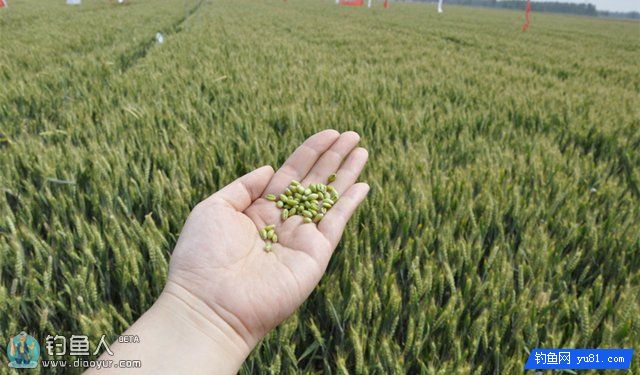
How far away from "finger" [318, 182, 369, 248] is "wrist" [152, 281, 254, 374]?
44cm

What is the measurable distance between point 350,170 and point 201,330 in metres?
0.94

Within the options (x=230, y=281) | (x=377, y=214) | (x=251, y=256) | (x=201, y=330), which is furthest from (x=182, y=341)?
(x=377, y=214)

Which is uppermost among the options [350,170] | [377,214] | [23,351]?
[350,170]

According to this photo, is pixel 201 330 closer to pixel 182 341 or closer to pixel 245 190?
pixel 182 341

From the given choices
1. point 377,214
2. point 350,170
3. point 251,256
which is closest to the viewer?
point 251,256

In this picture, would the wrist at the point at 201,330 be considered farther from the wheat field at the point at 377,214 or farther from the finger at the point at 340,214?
the finger at the point at 340,214

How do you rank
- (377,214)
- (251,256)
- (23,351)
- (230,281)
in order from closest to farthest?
(23,351) → (230,281) → (251,256) → (377,214)

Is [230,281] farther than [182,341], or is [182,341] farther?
[230,281]

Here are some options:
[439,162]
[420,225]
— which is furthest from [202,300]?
[439,162]

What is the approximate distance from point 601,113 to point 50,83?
14.9ft

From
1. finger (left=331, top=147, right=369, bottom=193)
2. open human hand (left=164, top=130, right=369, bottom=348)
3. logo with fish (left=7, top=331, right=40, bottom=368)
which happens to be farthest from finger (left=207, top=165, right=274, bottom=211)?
logo with fish (left=7, top=331, right=40, bottom=368)

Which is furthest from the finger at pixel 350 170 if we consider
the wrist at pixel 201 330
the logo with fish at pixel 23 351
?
the logo with fish at pixel 23 351

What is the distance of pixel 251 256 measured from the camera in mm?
1311

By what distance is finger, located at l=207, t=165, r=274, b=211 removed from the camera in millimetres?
1444
